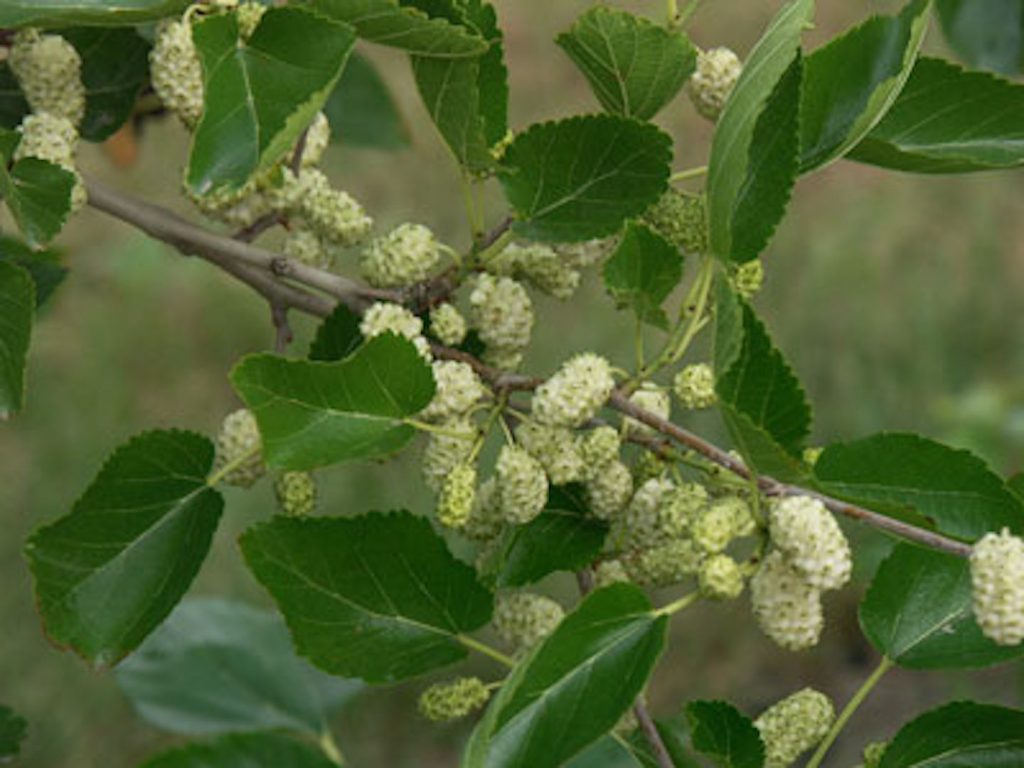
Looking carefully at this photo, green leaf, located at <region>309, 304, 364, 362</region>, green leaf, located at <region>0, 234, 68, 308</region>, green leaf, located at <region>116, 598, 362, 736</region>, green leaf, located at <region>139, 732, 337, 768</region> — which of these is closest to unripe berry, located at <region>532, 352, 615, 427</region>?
green leaf, located at <region>309, 304, 364, 362</region>

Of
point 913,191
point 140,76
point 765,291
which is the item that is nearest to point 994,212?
point 913,191

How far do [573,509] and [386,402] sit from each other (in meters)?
0.12

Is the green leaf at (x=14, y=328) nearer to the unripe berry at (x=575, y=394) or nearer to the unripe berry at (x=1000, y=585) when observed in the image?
the unripe berry at (x=575, y=394)

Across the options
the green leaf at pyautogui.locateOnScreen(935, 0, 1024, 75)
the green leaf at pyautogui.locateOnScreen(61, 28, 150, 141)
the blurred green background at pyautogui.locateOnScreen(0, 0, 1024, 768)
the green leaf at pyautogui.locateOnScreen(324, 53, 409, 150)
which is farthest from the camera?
the blurred green background at pyautogui.locateOnScreen(0, 0, 1024, 768)

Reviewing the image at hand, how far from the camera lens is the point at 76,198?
27.1 inches

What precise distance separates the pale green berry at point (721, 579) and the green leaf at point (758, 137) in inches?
4.4

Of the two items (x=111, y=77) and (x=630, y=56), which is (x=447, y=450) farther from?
(x=111, y=77)

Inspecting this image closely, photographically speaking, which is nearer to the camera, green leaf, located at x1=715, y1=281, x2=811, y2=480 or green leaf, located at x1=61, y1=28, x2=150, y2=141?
green leaf, located at x1=715, y1=281, x2=811, y2=480

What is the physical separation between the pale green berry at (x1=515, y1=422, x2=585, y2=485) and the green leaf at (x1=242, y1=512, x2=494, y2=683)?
0.06 m

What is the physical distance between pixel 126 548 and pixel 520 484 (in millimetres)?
187

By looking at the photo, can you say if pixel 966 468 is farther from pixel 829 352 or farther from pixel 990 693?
pixel 829 352

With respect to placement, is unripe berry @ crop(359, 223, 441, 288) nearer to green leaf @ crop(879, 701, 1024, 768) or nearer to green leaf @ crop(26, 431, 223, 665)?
green leaf @ crop(26, 431, 223, 665)

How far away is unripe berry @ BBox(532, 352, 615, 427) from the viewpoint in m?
0.64

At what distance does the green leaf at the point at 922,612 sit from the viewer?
2.27 ft
